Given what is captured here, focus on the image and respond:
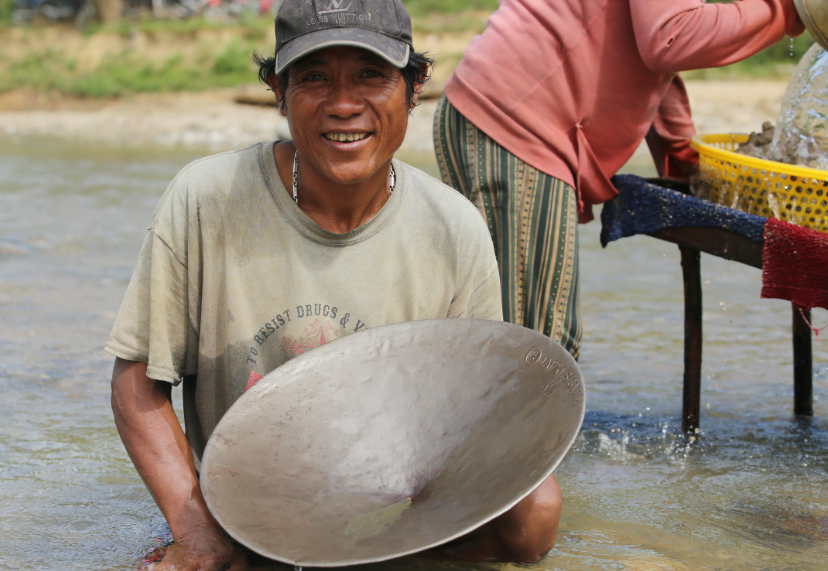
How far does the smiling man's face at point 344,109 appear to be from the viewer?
165 cm

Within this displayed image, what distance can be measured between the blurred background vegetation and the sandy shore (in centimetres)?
63

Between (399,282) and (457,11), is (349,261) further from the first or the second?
(457,11)

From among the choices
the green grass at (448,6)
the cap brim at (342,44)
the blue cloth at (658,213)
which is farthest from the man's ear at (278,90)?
the green grass at (448,6)

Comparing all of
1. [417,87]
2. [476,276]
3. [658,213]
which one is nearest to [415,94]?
[417,87]

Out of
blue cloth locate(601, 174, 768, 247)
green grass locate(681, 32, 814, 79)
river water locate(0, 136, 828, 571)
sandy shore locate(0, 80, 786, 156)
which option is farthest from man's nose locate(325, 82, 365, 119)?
green grass locate(681, 32, 814, 79)

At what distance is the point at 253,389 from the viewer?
1.61m

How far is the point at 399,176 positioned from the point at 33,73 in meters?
17.4

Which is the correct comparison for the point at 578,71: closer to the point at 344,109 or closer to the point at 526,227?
the point at 526,227

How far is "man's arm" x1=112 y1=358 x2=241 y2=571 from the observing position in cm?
164

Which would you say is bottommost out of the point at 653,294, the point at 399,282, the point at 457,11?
the point at 653,294

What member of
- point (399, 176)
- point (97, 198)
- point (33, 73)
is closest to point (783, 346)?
point (399, 176)

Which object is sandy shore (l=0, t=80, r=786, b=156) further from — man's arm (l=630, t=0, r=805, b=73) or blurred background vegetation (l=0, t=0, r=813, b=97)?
man's arm (l=630, t=0, r=805, b=73)

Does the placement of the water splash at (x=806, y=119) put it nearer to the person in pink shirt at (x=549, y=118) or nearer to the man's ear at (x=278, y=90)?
the person in pink shirt at (x=549, y=118)

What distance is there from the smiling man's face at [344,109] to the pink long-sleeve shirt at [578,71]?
30.8 inches
